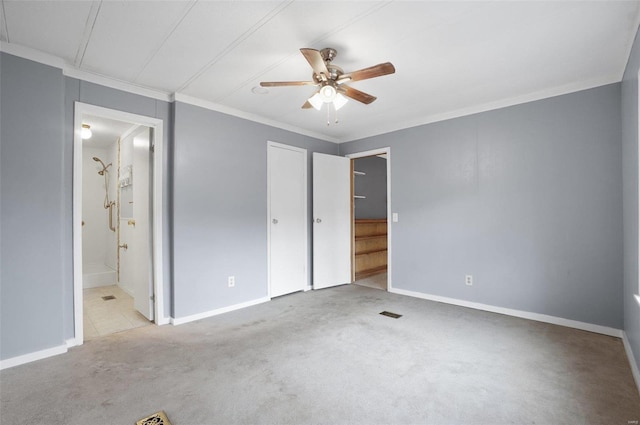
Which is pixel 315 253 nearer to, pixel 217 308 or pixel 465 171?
pixel 217 308

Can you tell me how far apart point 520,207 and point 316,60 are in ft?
8.73

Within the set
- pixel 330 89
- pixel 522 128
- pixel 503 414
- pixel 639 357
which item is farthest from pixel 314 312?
pixel 522 128

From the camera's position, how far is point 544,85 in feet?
9.43

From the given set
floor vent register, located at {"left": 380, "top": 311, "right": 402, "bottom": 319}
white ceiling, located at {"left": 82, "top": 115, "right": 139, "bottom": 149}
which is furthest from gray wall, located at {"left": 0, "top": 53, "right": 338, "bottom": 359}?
floor vent register, located at {"left": 380, "top": 311, "right": 402, "bottom": 319}

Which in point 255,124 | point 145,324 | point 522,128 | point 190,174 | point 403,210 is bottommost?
point 145,324

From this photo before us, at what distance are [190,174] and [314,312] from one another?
2.05m

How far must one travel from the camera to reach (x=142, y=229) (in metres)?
3.28

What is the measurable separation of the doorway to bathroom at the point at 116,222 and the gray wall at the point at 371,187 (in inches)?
147

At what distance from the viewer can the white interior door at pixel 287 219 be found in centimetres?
394

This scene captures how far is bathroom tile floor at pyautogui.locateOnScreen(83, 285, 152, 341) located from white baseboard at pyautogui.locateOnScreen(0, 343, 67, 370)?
0.99 ft

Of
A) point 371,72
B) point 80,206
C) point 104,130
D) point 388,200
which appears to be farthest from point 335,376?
point 104,130

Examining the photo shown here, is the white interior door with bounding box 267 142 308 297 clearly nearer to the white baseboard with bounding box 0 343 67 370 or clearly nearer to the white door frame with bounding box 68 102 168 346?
the white door frame with bounding box 68 102 168 346

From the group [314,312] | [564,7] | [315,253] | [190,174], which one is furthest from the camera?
[315,253]

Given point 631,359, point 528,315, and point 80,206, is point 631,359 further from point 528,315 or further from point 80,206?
point 80,206
